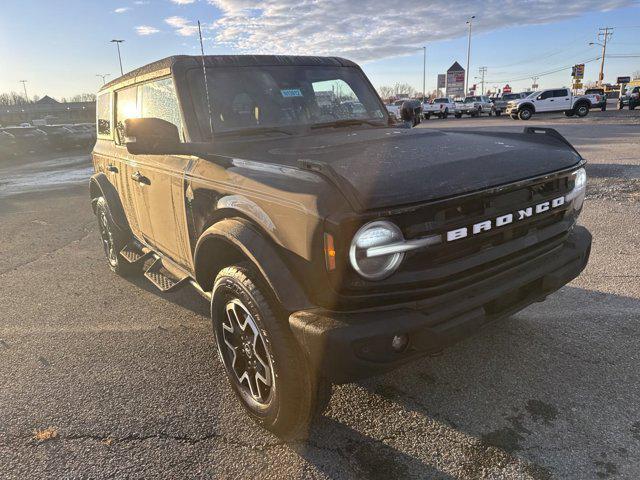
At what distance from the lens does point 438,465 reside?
2.28 m

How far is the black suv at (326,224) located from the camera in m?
2.01

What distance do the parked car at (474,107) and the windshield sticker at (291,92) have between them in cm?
4015

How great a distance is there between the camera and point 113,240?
193 inches

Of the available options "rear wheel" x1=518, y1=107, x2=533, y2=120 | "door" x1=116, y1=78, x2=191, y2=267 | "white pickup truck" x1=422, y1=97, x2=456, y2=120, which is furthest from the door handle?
"white pickup truck" x1=422, y1=97, x2=456, y2=120

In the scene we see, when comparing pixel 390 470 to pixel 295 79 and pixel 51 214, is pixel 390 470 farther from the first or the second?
pixel 51 214

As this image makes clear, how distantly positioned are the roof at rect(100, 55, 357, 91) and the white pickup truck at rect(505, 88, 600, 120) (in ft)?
105

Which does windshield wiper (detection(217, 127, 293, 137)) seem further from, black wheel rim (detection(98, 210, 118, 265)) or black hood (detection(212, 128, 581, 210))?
black wheel rim (detection(98, 210, 118, 265))

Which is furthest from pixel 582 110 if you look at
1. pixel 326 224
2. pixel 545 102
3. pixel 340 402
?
pixel 326 224

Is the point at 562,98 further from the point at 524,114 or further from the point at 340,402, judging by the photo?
the point at 340,402

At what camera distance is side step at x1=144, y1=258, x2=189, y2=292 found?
338 centimetres

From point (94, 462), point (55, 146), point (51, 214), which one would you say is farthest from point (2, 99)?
point (94, 462)

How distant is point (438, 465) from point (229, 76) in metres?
2.75

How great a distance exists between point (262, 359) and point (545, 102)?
3530cm

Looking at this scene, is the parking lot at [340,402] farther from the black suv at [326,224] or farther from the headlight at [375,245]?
the headlight at [375,245]
